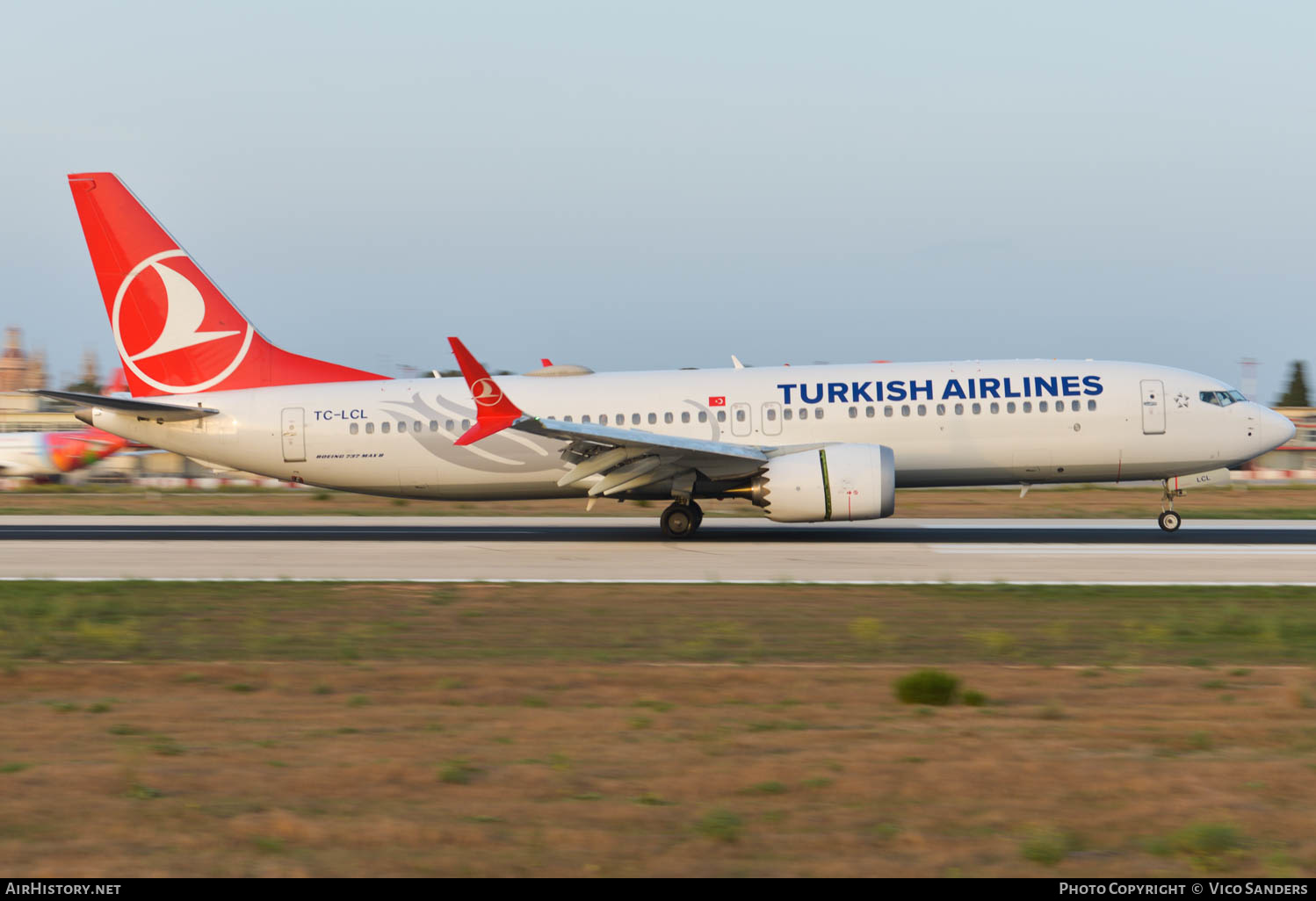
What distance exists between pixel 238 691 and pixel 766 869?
20.9ft

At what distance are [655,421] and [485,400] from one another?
4302 millimetres

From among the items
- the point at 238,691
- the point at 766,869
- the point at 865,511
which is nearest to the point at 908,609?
the point at 865,511

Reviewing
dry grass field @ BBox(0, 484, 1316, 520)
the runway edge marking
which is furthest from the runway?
dry grass field @ BBox(0, 484, 1316, 520)

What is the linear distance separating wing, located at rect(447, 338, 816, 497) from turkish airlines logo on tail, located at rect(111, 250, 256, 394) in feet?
20.7

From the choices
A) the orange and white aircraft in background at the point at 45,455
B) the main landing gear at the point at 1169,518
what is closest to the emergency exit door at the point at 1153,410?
the main landing gear at the point at 1169,518

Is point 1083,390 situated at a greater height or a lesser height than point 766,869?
greater

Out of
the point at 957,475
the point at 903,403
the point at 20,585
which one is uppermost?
the point at 903,403

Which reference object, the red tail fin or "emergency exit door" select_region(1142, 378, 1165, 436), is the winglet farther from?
"emergency exit door" select_region(1142, 378, 1165, 436)

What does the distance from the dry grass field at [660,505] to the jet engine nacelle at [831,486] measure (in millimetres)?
8508

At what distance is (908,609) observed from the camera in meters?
15.7

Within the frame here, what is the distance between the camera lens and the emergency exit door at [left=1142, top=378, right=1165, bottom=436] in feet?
80.9

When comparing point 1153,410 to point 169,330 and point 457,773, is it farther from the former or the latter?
point 169,330
